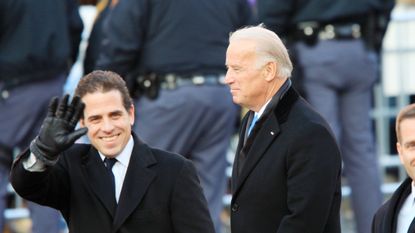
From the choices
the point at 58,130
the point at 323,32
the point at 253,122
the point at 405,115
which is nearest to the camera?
the point at 58,130

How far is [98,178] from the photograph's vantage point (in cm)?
495

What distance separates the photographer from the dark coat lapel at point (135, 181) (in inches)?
191

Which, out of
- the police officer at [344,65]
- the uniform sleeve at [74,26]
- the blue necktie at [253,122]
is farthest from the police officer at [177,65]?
the blue necktie at [253,122]

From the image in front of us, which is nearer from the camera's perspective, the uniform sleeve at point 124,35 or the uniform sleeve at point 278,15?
the uniform sleeve at point 124,35

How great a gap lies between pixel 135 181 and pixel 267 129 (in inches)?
22.4

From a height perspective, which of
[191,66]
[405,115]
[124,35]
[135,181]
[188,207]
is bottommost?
[188,207]

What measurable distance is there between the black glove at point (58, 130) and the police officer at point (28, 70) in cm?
291

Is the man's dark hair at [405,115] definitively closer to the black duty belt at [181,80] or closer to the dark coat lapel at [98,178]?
the dark coat lapel at [98,178]

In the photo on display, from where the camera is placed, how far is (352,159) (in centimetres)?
798

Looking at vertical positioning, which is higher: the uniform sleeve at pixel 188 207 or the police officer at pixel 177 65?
the police officer at pixel 177 65

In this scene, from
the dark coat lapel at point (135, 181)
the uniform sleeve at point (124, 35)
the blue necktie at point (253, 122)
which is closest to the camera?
the dark coat lapel at point (135, 181)

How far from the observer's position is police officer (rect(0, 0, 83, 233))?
747 centimetres

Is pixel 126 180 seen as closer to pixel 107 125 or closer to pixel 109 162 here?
pixel 109 162

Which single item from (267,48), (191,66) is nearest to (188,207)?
(267,48)
